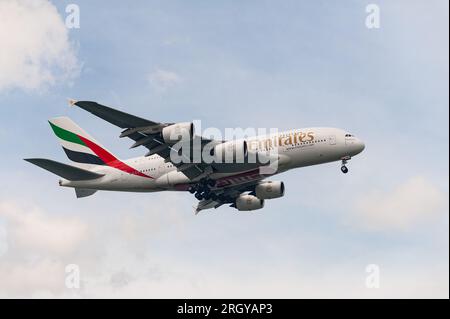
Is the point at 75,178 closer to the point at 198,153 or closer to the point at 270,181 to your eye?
the point at 198,153

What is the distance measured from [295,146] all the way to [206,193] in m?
8.50

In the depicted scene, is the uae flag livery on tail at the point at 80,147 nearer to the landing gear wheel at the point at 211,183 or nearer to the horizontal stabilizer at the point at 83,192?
the horizontal stabilizer at the point at 83,192

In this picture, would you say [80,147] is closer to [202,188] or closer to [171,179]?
[171,179]

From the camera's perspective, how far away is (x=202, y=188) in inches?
2108

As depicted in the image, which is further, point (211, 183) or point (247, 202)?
point (247, 202)

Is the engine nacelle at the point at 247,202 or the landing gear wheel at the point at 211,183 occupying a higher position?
the landing gear wheel at the point at 211,183

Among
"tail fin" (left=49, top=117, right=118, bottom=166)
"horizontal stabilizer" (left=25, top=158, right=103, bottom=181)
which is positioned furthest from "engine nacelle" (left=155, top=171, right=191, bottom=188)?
"horizontal stabilizer" (left=25, top=158, right=103, bottom=181)

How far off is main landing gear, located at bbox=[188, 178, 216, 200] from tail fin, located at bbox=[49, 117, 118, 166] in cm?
717

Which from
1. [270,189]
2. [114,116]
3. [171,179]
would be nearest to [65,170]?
[171,179]

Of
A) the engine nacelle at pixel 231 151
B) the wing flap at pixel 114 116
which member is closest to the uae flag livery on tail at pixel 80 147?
the engine nacelle at pixel 231 151

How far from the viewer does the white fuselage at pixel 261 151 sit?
5053 centimetres

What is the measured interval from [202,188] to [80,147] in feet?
38.9

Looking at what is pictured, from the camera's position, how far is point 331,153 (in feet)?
167
